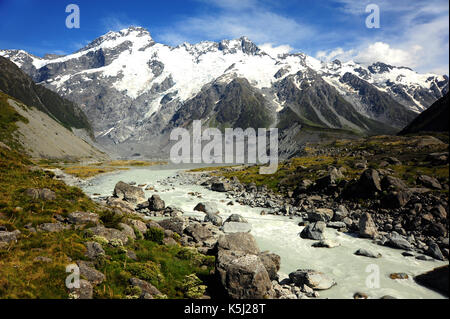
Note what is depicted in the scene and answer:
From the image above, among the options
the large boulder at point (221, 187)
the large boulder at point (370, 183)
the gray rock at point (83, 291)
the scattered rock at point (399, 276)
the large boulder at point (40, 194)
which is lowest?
the scattered rock at point (399, 276)

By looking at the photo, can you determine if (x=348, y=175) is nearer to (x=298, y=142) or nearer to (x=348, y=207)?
(x=348, y=207)

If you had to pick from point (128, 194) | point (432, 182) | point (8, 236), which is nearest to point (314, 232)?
point (432, 182)

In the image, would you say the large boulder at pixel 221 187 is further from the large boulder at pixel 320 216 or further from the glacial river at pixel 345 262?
the large boulder at pixel 320 216

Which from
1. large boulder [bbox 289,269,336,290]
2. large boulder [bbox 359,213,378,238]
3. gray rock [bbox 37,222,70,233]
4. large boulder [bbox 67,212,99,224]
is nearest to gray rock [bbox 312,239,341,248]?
large boulder [bbox 359,213,378,238]

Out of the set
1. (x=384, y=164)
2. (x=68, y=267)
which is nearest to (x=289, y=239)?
(x=384, y=164)

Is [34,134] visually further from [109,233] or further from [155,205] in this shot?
[109,233]

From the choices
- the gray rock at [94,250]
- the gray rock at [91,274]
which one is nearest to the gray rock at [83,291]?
the gray rock at [91,274]
